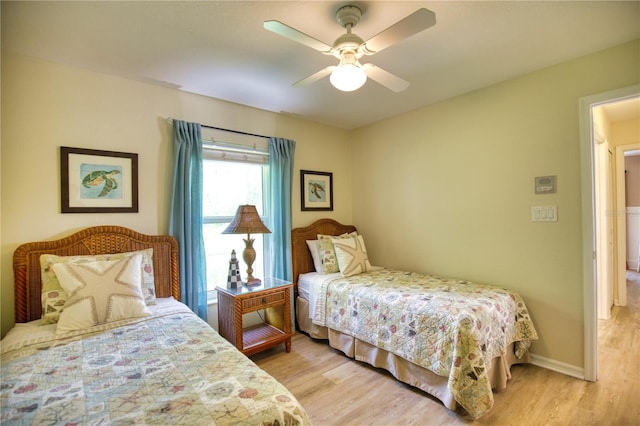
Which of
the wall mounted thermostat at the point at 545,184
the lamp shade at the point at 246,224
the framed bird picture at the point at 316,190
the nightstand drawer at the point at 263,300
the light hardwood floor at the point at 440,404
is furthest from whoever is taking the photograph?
the framed bird picture at the point at 316,190

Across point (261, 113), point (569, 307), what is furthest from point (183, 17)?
point (569, 307)

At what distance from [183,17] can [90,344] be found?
6.09 feet

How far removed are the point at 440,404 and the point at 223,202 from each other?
247 centimetres

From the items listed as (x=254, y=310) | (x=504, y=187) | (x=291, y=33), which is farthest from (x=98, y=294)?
(x=504, y=187)

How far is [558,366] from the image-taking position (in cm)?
236

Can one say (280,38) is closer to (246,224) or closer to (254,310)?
(246,224)

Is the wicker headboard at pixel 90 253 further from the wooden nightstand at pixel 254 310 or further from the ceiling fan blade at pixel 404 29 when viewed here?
the ceiling fan blade at pixel 404 29

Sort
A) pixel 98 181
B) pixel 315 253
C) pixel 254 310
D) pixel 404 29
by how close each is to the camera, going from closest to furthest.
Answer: pixel 404 29, pixel 98 181, pixel 254 310, pixel 315 253

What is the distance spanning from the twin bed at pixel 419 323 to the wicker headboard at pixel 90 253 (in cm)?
130

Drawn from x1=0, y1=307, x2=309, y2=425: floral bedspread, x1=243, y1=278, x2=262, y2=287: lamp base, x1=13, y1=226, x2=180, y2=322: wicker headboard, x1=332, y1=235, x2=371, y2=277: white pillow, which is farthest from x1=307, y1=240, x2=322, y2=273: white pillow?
x1=0, y1=307, x2=309, y2=425: floral bedspread

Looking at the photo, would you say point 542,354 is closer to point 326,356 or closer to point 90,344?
point 326,356

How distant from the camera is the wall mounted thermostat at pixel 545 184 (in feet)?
7.84

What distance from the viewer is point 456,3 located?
1631 millimetres

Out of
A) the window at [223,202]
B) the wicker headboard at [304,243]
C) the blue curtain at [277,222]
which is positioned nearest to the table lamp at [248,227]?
the window at [223,202]
